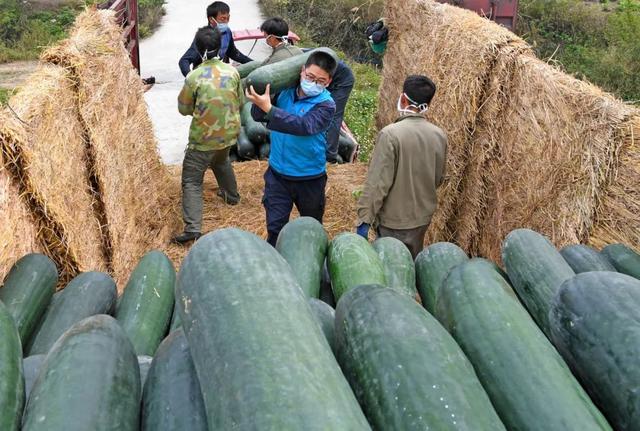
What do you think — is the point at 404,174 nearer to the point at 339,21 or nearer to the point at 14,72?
the point at 14,72

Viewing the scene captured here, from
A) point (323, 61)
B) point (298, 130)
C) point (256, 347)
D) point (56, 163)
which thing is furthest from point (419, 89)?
point (256, 347)

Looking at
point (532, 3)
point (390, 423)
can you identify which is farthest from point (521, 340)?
point (532, 3)

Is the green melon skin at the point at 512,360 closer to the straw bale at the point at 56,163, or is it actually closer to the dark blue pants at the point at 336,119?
the straw bale at the point at 56,163

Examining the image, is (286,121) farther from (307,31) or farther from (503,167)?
(307,31)

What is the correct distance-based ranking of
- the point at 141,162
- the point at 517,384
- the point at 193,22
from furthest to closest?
1. the point at 193,22
2. the point at 141,162
3. the point at 517,384

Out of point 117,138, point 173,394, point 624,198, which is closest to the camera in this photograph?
point 173,394

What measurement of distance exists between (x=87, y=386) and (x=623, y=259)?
274cm

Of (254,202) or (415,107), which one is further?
(254,202)

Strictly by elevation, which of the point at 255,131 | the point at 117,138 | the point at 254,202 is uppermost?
the point at 117,138

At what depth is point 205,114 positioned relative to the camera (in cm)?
644

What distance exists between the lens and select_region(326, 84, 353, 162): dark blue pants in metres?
8.78

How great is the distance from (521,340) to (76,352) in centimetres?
140

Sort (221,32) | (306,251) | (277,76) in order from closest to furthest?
1. (306,251)
2. (277,76)
3. (221,32)

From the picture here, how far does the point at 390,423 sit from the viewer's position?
161 cm
